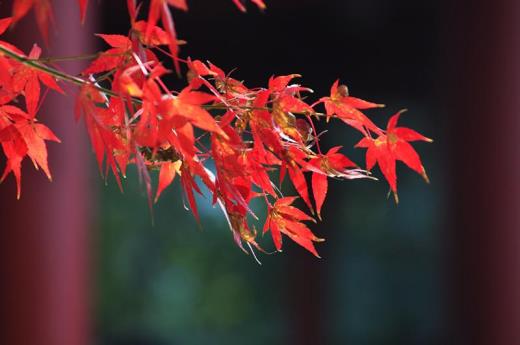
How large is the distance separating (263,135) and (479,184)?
2135mm

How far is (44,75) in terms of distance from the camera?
2.36 feet

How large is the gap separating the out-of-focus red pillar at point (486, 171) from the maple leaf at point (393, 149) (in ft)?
6.34

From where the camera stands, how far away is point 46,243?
7.45 feet

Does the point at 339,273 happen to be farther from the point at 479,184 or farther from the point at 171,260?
the point at 479,184

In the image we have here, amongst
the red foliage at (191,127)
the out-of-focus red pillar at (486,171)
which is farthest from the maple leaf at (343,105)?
the out-of-focus red pillar at (486,171)

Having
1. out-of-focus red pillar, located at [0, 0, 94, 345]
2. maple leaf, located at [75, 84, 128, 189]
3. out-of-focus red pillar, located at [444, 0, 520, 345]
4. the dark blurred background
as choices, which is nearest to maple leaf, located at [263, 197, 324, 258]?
maple leaf, located at [75, 84, 128, 189]

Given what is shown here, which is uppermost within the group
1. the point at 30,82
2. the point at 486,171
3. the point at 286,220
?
the point at 486,171

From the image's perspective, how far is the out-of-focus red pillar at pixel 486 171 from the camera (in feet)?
8.39

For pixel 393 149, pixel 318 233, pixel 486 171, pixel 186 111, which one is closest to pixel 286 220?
pixel 393 149

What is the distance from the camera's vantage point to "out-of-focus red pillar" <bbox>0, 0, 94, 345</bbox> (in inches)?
87.3

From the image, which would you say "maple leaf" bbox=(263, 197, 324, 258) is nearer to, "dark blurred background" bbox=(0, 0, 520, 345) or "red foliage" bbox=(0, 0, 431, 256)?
"red foliage" bbox=(0, 0, 431, 256)

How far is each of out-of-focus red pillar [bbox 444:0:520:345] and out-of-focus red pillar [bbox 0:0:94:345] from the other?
1.17 m

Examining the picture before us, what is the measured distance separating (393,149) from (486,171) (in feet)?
6.65

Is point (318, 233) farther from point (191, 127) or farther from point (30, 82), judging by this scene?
point (191, 127)
